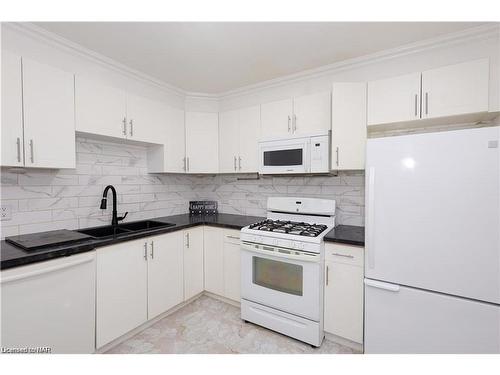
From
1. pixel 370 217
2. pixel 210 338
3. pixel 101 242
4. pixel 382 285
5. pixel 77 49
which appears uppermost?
pixel 77 49

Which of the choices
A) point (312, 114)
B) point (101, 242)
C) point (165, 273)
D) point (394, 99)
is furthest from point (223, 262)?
point (394, 99)

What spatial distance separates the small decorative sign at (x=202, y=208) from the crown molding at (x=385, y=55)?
4.93ft

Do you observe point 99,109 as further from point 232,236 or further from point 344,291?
point 344,291

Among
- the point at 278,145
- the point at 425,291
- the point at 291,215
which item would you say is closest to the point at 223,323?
the point at 291,215

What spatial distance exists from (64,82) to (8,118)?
46 centimetres

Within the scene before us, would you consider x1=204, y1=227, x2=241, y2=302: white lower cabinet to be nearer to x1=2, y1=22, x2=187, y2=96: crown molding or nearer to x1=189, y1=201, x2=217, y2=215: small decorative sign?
x1=189, y1=201, x2=217, y2=215: small decorative sign

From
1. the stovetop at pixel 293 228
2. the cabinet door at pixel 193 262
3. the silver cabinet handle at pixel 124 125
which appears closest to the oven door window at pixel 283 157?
the stovetop at pixel 293 228

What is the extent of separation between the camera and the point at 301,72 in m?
2.34

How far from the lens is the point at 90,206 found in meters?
2.18

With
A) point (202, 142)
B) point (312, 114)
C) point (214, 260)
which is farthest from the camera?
point (202, 142)

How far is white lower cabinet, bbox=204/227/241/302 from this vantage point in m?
2.41

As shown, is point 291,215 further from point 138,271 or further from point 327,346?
point 138,271

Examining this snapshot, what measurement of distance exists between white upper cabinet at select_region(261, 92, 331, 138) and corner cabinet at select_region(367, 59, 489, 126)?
0.40m

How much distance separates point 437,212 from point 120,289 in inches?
93.0
